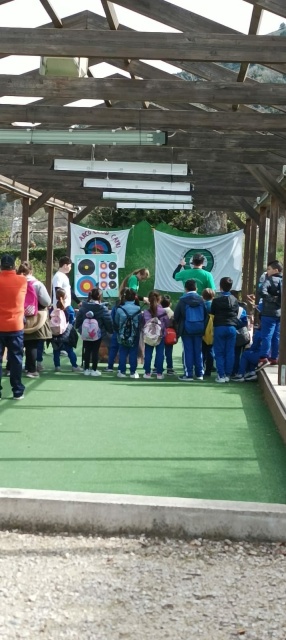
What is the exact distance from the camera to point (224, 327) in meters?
11.0

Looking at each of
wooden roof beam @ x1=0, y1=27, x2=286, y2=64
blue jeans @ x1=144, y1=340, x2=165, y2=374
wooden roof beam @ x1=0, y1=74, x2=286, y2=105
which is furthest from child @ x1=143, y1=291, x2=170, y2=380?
wooden roof beam @ x1=0, y1=27, x2=286, y2=64

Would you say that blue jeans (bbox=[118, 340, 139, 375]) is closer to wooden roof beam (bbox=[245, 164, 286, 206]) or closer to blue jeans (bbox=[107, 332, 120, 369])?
blue jeans (bbox=[107, 332, 120, 369])

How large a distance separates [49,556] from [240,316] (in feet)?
22.8

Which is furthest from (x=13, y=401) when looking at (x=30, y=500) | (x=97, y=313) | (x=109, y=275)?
(x=109, y=275)

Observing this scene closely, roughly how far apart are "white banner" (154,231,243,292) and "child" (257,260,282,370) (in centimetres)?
811

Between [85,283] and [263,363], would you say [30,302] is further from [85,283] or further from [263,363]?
[85,283]

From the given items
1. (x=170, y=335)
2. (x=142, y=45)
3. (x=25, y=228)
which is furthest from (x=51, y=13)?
(x=25, y=228)

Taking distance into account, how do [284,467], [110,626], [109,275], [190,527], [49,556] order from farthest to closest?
[109,275], [284,467], [190,527], [49,556], [110,626]

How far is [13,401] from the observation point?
351 inches

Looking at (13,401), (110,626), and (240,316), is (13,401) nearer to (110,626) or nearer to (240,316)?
(240,316)

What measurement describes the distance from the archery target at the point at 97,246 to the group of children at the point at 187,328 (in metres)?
7.48

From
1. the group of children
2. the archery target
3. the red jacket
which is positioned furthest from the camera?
the archery target

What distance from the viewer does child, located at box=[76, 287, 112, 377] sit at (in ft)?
36.5

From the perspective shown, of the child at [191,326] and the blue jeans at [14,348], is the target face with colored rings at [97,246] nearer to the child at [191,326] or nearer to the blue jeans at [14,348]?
the child at [191,326]
